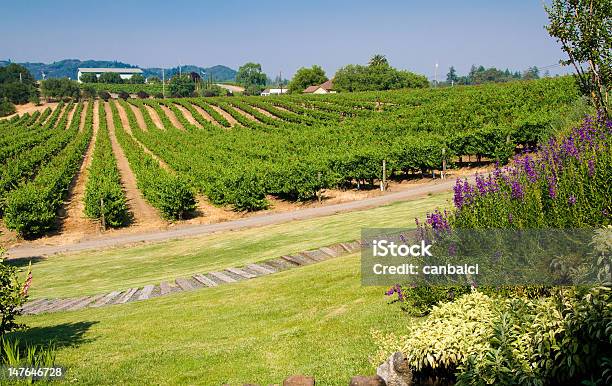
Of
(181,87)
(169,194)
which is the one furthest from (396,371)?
(181,87)

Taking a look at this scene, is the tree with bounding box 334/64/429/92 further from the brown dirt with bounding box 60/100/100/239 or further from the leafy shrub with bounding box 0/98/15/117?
the brown dirt with bounding box 60/100/100/239

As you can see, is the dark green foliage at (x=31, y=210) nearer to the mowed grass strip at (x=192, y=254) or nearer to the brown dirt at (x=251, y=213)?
the brown dirt at (x=251, y=213)

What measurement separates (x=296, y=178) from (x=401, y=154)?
23.5ft

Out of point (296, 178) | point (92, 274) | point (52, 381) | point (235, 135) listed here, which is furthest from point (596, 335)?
point (235, 135)

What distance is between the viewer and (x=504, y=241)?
24.7 ft

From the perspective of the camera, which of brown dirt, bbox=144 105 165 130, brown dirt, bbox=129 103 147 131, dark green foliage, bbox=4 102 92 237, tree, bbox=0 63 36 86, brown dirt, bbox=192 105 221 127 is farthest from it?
tree, bbox=0 63 36 86

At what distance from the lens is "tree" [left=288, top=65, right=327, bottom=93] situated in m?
158

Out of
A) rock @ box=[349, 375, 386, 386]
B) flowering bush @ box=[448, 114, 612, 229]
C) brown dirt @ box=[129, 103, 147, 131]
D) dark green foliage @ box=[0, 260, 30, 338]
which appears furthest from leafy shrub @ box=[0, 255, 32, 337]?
brown dirt @ box=[129, 103, 147, 131]

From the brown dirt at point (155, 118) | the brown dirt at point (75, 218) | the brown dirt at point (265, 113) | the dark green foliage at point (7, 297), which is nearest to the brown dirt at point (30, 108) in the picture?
the brown dirt at point (155, 118)

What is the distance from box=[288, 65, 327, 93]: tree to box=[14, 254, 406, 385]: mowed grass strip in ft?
485

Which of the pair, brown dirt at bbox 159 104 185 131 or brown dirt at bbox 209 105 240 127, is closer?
brown dirt at bbox 209 105 240 127

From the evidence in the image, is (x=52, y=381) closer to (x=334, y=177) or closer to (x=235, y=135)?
(x=334, y=177)

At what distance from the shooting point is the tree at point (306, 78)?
519 ft

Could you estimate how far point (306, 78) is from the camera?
159 metres
